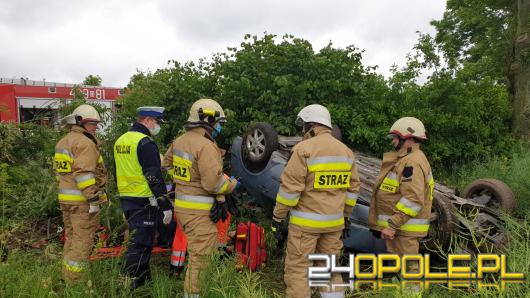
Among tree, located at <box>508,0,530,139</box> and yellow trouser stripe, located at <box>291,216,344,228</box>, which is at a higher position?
tree, located at <box>508,0,530,139</box>

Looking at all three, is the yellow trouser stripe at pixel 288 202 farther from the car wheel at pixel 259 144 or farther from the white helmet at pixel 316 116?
the car wheel at pixel 259 144

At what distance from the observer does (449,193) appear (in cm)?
470

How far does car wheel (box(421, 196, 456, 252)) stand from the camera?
4.00 metres

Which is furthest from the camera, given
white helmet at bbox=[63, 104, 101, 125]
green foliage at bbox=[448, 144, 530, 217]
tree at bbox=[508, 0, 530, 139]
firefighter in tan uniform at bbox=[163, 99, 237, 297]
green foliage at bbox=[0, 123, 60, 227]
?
tree at bbox=[508, 0, 530, 139]

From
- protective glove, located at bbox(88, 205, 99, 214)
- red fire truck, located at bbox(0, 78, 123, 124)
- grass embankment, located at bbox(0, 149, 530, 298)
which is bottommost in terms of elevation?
grass embankment, located at bbox(0, 149, 530, 298)

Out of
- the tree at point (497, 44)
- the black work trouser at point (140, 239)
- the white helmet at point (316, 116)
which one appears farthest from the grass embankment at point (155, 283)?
the tree at point (497, 44)

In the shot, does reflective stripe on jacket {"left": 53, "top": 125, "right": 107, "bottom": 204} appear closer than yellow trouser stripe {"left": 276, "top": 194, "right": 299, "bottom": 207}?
No

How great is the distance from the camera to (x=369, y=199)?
439cm

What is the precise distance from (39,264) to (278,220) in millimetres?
2209

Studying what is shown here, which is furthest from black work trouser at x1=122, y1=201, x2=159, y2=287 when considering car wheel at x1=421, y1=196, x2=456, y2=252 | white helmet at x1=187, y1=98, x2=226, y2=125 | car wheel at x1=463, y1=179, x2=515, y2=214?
car wheel at x1=463, y1=179, x2=515, y2=214

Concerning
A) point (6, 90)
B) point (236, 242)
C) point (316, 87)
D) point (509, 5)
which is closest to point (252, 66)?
point (316, 87)

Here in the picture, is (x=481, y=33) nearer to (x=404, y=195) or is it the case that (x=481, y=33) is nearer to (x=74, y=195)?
(x=404, y=195)

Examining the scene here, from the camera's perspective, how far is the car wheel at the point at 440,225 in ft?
13.1

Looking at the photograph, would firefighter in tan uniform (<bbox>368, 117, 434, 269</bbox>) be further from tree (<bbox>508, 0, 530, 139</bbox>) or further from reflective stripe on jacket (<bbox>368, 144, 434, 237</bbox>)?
tree (<bbox>508, 0, 530, 139</bbox>)
